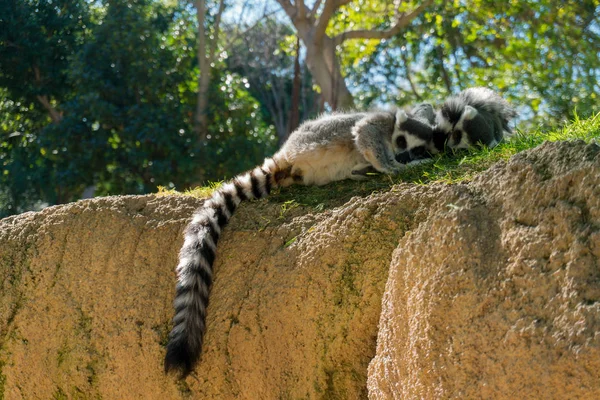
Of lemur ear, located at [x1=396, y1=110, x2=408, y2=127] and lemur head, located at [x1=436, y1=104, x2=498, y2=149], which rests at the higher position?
lemur ear, located at [x1=396, y1=110, x2=408, y2=127]

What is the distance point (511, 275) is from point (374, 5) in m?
14.8

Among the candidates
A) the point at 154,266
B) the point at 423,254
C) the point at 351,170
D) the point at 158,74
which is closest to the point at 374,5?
the point at 158,74

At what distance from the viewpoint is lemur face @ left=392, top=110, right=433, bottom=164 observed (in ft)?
19.8

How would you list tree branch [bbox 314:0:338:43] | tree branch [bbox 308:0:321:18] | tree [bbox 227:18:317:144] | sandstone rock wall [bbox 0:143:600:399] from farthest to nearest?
tree [bbox 227:18:317:144] < tree branch [bbox 308:0:321:18] < tree branch [bbox 314:0:338:43] < sandstone rock wall [bbox 0:143:600:399]

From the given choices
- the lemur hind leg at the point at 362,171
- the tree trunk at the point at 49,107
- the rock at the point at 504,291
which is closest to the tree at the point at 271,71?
the tree trunk at the point at 49,107

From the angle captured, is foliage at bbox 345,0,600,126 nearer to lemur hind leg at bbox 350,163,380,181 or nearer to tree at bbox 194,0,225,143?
tree at bbox 194,0,225,143

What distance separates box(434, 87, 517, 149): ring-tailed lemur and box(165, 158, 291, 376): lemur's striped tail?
1.84 m

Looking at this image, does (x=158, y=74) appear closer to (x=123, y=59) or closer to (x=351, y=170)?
(x=123, y=59)

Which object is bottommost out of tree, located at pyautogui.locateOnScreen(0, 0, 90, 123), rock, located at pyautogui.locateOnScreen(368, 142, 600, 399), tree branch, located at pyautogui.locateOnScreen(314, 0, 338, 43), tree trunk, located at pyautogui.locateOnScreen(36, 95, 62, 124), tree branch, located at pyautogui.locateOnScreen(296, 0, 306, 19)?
rock, located at pyautogui.locateOnScreen(368, 142, 600, 399)

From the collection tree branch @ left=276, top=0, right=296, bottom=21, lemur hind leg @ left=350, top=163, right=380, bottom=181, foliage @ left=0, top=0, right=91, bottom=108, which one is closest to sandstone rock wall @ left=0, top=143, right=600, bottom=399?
lemur hind leg @ left=350, top=163, right=380, bottom=181

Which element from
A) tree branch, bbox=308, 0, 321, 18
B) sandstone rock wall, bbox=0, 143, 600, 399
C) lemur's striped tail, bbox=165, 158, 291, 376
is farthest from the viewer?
tree branch, bbox=308, 0, 321, 18

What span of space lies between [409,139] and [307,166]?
0.84 metres

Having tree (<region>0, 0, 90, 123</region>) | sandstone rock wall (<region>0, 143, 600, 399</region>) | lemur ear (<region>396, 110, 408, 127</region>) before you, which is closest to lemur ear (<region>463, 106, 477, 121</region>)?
lemur ear (<region>396, 110, 408, 127</region>)

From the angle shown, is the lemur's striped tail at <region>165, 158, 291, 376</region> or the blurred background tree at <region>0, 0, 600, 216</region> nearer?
the lemur's striped tail at <region>165, 158, 291, 376</region>
